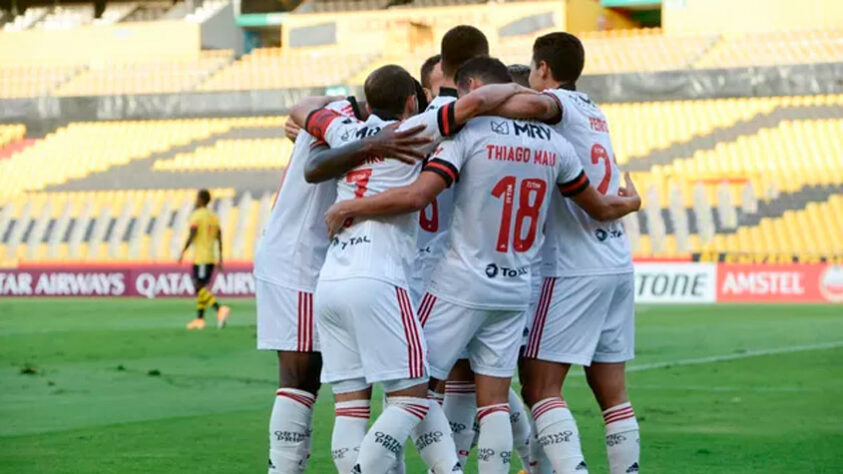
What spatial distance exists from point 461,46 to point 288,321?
1400 millimetres

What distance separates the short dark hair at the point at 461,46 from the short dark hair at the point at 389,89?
0.38m

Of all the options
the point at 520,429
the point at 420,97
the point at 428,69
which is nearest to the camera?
the point at 420,97

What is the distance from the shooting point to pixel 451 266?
6125mm

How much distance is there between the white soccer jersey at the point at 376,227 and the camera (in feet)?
19.3

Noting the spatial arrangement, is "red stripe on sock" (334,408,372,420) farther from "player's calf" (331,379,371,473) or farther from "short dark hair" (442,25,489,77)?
"short dark hair" (442,25,489,77)

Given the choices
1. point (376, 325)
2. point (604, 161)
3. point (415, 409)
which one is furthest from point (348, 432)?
point (604, 161)

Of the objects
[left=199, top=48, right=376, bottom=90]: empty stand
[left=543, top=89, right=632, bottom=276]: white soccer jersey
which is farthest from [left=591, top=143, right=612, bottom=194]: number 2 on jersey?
[left=199, top=48, right=376, bottom=90]: empty stand

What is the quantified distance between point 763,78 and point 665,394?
26834 millimetres

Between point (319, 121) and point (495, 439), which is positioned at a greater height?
point (319, 121)

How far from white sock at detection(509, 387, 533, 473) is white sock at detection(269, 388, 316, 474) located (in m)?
1.13

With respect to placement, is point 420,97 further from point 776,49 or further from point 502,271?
point 776,49

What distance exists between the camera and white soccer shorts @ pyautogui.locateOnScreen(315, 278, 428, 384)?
578cm

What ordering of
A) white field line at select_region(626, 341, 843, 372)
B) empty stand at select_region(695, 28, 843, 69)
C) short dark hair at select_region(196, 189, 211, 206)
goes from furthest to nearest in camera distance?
empty stand at select_region(695, 28, 843, 69) → short dark hair at select_region(196, 189, 211, 206) → white field line at select_region(626, 341, 843, 372)

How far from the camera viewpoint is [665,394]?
12.0 meters
